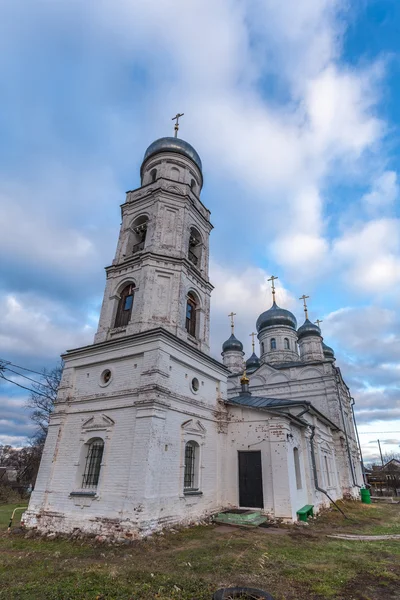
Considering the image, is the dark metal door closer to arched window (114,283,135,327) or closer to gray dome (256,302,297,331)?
arched window (114,283,135,327)

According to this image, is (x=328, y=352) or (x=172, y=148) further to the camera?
(x=328, y=352)

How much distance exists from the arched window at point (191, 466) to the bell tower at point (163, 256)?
3.84 meters

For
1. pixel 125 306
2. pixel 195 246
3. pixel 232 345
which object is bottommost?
pixel 125 306

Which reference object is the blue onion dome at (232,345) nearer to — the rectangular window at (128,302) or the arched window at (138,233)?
the arched window at (138,233)

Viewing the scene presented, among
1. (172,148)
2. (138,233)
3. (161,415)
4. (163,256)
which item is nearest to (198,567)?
(161,415)

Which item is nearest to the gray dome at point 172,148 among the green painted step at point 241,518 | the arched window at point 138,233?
the arched window at point 138,233

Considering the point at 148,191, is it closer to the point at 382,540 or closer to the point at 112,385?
the point at 112,385

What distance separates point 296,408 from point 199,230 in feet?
31.9

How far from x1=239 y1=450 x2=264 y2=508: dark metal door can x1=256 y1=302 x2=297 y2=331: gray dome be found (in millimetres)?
22346

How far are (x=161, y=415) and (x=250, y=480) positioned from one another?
5.27 m

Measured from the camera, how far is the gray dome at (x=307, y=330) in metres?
33.2

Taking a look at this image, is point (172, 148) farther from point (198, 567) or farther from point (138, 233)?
point (198, 567)

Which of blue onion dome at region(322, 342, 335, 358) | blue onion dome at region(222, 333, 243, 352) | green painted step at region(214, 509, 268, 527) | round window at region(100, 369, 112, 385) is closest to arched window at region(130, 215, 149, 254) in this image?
round window at region(100, 369, 112, 385)

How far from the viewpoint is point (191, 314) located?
578 inches
